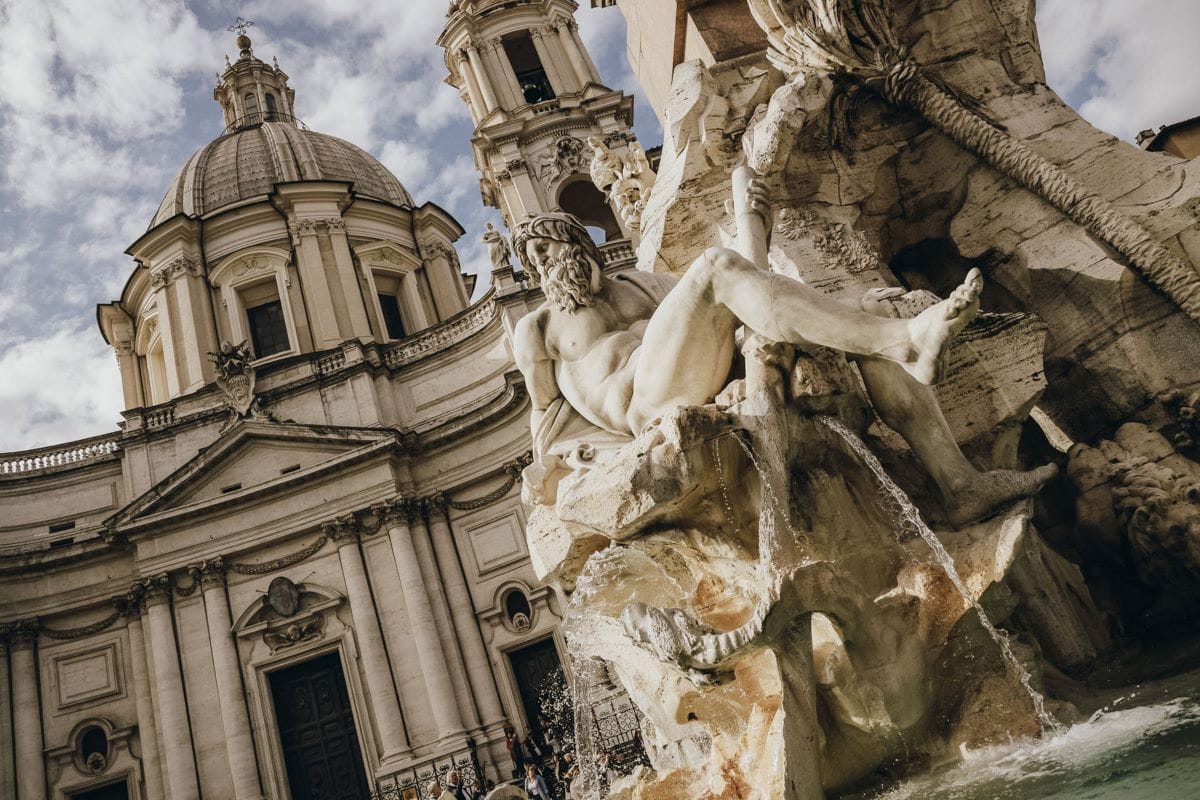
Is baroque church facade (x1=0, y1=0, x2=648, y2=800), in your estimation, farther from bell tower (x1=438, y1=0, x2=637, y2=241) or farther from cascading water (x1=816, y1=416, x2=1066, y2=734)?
cascading water (x1=816, y1=416, x2=1066, y2=734)

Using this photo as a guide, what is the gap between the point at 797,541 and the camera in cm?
317

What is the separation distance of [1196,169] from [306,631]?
1839 centimetres

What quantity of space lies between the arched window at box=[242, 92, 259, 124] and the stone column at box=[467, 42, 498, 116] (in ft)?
52.9

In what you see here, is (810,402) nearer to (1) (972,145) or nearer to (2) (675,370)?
(2) (675,370)

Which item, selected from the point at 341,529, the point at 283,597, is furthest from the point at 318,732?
the point at 341,529

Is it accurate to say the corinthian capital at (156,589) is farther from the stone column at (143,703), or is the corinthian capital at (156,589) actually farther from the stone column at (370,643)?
the stone column at (370,643)

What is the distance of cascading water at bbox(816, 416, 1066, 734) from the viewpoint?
289cm

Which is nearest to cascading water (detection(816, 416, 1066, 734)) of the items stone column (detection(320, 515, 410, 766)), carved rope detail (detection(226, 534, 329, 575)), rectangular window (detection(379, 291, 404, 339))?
Answer: stone column (detection(320, 515, 410, 766))

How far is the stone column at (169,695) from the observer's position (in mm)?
17453

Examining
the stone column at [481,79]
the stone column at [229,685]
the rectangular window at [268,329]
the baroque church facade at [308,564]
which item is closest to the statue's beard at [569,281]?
the baroque church facade at [308,564]

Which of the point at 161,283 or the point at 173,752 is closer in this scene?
the point at 173,752

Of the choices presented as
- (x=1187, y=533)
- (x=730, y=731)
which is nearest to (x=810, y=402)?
(x=730, y=731)

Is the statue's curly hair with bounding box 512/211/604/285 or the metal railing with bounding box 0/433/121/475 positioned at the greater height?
the metal railing with bounding box 0/433/121/475

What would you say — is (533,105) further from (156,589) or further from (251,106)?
(251,106)
